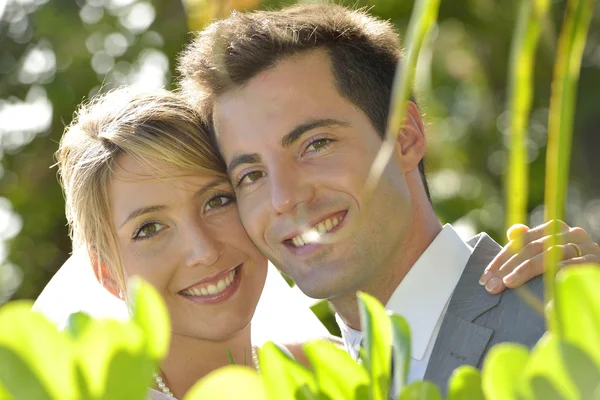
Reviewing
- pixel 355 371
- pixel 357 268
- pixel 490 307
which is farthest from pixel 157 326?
pixel 357 268

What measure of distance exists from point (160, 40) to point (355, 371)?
7313 mm

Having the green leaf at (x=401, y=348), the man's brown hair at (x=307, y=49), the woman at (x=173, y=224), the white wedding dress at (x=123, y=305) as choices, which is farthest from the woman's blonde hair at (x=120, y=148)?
the green leaf at (x=401, y=348)

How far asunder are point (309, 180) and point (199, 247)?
389 mm

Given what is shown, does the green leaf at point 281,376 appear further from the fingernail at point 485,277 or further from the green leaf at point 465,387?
the fingernail at point 485,277

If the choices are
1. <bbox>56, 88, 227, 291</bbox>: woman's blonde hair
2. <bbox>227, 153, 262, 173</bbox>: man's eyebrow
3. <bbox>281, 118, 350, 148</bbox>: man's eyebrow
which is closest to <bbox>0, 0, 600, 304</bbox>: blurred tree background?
<bbox>56, 88, 227, 291</bbox>: woman's blonde hair

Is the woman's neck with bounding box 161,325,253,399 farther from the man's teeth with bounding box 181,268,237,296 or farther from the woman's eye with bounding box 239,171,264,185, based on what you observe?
the woman's eye with bounding box 239,171,264,185

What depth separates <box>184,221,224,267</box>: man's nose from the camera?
2553 mm

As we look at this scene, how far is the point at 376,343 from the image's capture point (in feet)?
2.29

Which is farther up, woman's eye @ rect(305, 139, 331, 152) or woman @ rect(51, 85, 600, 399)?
woman's eye @ rect(305, 139, 331, 152)

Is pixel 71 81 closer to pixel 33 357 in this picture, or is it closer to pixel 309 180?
pixel 309 180

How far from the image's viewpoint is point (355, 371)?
689mm

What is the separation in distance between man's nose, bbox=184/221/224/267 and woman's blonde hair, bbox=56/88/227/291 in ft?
0.62

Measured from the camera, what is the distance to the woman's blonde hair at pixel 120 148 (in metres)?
2.67

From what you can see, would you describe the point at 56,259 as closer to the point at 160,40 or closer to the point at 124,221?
the point at 160,40
